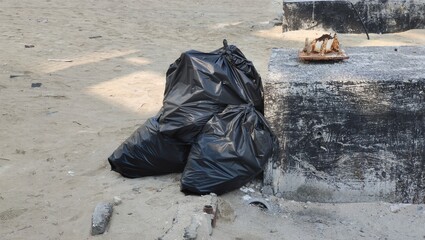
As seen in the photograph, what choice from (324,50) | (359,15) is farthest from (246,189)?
(359,15)

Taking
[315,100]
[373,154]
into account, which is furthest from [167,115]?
Answer: [373,154]

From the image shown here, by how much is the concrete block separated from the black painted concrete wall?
5130 mm

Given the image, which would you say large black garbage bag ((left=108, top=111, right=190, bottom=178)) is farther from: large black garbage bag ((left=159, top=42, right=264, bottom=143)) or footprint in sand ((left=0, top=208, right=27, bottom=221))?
footprint in sand ((left=0, top=208, right=27, bottom=221))

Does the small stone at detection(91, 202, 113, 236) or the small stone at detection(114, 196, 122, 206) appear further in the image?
the small stone at detection(114, 196, 122, 206)

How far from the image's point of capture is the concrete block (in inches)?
124

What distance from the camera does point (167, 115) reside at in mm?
3379

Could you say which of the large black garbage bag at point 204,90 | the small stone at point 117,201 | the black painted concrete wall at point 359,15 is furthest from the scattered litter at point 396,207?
the black painted concrete wall at point 359,15

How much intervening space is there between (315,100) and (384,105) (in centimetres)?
40

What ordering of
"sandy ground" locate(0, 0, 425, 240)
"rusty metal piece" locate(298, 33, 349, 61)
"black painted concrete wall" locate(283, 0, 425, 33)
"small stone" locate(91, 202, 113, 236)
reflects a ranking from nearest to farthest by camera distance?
"small stone" locate(91, 202, 113, 236), "sandy ground" locate(0, 0, 425, 240), "rusty metal piece" locate(298, 33, 349, 61), "black painted concrete wall" locate(283, 0, 425, 33)

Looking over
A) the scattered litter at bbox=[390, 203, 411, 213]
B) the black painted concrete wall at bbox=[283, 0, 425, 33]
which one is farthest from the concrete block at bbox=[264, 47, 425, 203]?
the black painted concrete wall at bbox=[283, 0, 425, 33]

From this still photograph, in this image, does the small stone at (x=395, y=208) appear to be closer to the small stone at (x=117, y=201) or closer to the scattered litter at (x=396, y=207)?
the scattered litter at (x=396, y=207)

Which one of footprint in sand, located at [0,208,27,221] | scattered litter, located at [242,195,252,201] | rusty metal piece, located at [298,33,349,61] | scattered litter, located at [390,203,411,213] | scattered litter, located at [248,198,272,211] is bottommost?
footprint in sand, located at [0,208,27,221]

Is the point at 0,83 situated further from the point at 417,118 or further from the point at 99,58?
the point at 417,118

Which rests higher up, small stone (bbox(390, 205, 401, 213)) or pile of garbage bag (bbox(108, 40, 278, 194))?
pile of garbage bag (bbox(108, 40, 278, 194))
